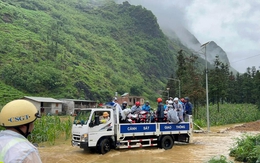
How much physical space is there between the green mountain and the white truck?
4586 cm

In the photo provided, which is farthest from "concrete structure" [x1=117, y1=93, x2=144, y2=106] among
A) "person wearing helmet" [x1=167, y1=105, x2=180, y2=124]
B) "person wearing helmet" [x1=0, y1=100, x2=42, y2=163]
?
"person wearing helmet" [x1=0, y1=100, x2=42, y2=163]

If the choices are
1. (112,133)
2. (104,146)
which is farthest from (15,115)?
(112,133)

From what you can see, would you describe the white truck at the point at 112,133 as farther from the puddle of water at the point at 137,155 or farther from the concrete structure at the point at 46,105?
the concrete structure at the point at 46,105

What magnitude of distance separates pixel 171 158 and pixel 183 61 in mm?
34324

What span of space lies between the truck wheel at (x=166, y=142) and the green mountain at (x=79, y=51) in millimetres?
46580

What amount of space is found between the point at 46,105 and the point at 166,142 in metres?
41.0

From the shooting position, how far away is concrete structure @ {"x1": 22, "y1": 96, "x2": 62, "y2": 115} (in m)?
49.2

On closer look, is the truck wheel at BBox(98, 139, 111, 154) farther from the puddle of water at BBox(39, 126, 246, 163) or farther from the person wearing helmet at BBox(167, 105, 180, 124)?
the person wearing helmet at BBox(167, 105, 180, 124)

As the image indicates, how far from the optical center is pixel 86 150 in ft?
46.3

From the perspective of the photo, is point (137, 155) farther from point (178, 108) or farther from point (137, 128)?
point (178, 108)

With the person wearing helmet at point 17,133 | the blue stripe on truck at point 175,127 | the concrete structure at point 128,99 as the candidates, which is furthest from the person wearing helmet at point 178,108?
the concrete structure at point 128,99

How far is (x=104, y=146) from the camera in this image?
42.3 feet

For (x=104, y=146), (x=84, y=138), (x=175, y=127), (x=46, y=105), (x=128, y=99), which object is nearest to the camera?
(x=84, y=138)

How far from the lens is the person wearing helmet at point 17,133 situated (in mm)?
2373
